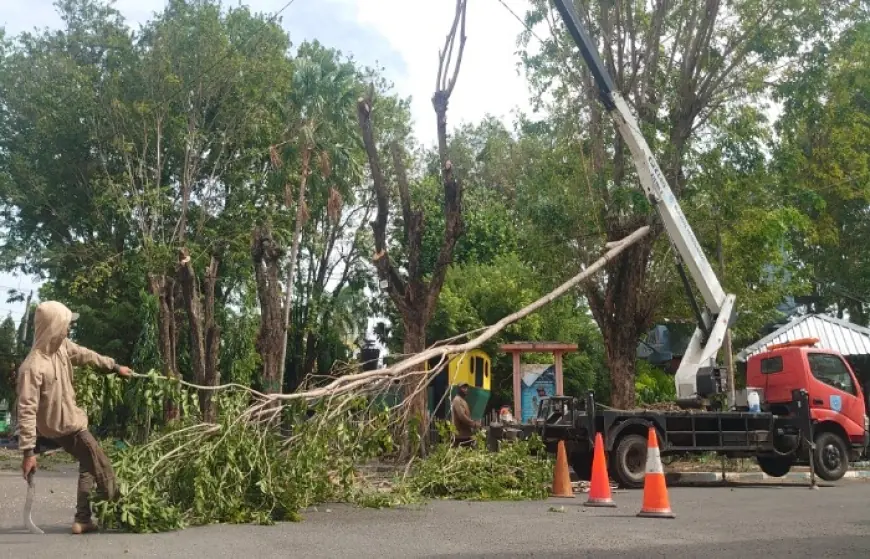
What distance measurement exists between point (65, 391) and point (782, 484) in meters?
13.4

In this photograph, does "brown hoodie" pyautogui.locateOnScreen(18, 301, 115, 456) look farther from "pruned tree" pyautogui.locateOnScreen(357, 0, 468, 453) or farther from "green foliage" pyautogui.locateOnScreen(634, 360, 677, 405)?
"green foliage" pyautogui.locateOnScreen(634, 360, 677, 405)

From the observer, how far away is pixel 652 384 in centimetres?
3919

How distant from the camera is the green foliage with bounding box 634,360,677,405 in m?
36.7

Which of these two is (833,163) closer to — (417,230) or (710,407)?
(710,407)

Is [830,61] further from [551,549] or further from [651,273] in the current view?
[551,549]

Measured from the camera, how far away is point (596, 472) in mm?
11984

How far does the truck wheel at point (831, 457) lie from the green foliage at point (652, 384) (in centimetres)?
1755

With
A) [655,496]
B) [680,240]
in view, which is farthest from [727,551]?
[680,240]

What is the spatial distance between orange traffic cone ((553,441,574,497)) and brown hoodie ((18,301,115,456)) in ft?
23.3

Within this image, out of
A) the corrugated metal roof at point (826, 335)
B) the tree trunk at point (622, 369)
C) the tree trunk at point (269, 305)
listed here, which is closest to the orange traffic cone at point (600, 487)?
the tree trunk at point (622, 369)

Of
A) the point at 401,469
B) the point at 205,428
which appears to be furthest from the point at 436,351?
the point at 205,428

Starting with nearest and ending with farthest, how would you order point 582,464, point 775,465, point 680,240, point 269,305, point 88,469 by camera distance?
point 88,469 → point 582,464 → point 680,240 → point 775,465 → point 269,305

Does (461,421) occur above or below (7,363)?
below

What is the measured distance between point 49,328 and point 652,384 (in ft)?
109
